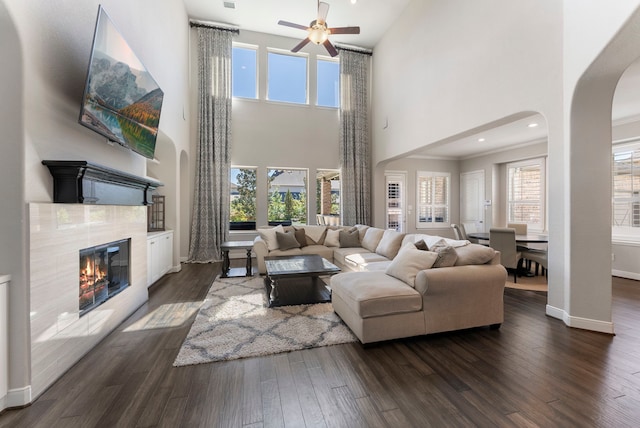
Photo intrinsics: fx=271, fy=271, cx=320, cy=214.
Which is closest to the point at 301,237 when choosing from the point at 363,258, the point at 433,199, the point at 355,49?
the point at 363,258

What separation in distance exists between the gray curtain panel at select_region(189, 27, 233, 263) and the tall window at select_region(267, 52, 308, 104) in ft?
3.46

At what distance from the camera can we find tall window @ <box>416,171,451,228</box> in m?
8.13

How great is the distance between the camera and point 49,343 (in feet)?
6.16

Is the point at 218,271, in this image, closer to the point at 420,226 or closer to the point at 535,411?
the point at 535,411

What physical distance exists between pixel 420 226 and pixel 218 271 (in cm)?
580

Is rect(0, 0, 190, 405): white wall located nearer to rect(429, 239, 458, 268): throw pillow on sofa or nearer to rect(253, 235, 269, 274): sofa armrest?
rect(253, 235, 269, 274): sofa armrest

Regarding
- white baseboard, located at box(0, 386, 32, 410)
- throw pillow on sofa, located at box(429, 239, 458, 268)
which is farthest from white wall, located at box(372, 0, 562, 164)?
white baseboard, located at box(0, 386, 32, 410)

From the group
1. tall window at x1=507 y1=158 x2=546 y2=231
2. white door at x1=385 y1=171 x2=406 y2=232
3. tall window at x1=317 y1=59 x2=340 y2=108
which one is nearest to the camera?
tall window at x1=507 y1=158 x2=546 y2=231

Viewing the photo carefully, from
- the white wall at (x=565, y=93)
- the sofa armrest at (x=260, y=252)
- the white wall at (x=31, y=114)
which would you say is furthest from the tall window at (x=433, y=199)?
the white wall at (x=31, y=114)

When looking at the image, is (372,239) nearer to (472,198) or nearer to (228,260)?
(228,260)

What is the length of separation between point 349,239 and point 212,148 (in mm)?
3790

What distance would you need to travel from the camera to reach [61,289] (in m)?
1.98

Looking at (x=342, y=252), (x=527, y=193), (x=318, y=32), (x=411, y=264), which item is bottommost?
(x=342, y=252)

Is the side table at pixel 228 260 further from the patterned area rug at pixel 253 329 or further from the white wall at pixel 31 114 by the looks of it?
the white wall at pixel 31 114
